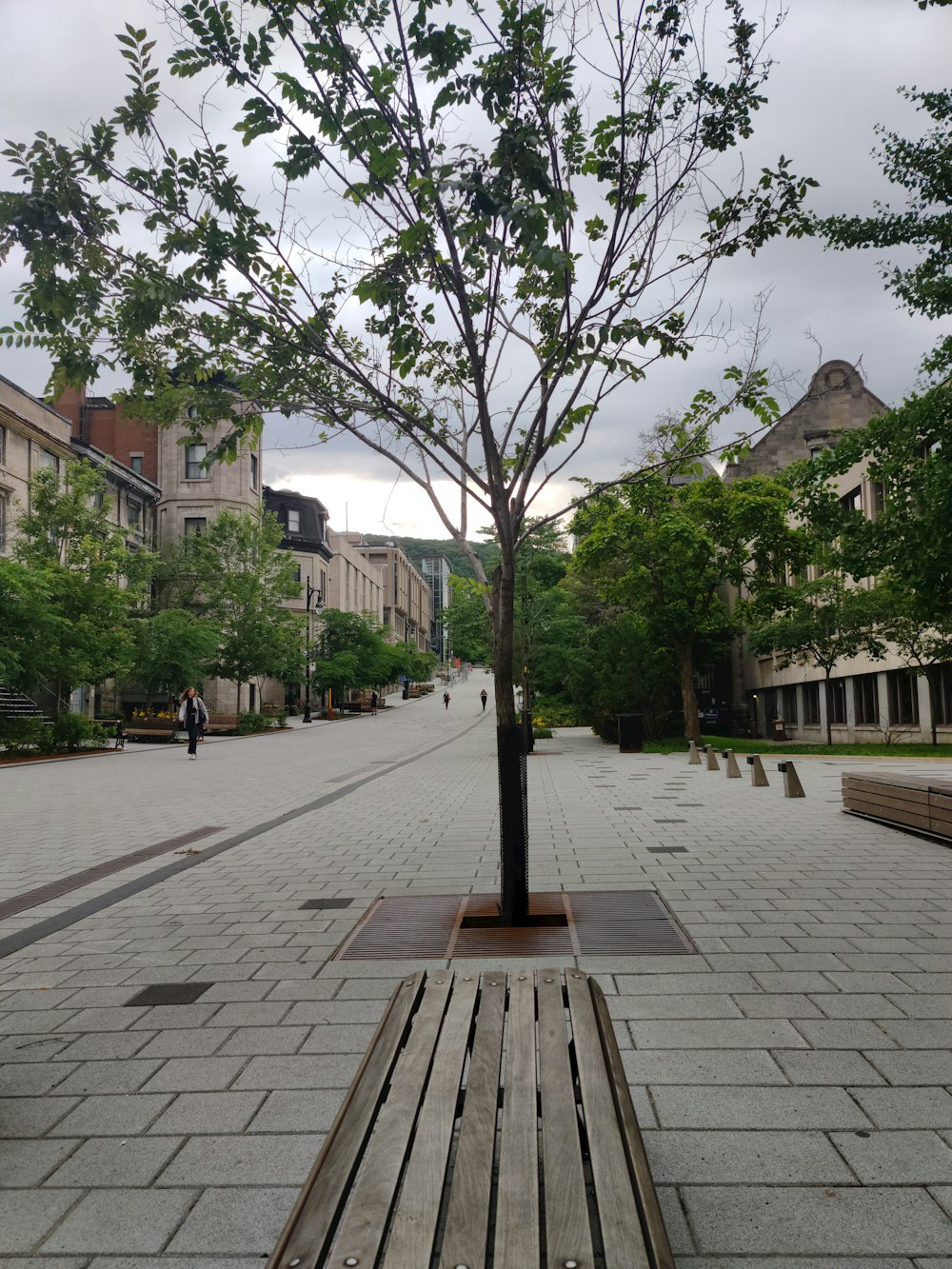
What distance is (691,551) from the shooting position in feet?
99.7

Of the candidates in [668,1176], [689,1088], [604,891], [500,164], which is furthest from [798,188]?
[668,1176]

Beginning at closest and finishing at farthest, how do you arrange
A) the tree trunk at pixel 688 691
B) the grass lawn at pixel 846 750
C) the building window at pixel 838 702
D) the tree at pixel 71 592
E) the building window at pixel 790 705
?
the tree at pixel 71 592, the grass lawn at pixel 846 750, the tree trunk at pixel 688 691, the building window at pixel 838 702, the building window at pixel 790 705

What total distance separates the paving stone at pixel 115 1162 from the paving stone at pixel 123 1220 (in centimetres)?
7

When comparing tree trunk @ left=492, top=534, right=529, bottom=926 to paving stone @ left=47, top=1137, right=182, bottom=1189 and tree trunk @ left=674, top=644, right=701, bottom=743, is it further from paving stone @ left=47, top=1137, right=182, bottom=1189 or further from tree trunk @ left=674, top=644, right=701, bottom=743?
tree trunk @ left=674, top=644, right=701, bottom=743

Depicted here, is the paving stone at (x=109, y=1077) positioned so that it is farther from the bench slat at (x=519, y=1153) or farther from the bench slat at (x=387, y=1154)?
the bench slat at (x=519, y=1153)

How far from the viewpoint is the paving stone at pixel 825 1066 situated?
3.70 metres

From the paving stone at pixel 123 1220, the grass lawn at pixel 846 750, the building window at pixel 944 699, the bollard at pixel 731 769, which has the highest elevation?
the building window at pixel 944 699

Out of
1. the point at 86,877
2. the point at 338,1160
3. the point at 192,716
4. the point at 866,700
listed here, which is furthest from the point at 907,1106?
the point at 866,700

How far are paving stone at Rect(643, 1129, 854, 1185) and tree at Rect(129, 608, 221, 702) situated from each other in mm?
32502

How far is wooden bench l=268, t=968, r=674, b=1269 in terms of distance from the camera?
6.33ft

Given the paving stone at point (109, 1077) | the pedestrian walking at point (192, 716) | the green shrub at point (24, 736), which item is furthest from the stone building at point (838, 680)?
the green shrub at point (24, 736)

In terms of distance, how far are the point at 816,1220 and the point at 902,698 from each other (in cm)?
3129

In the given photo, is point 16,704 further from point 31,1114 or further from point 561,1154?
point 561,1154

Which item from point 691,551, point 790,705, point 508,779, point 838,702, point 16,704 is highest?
point 691,551
